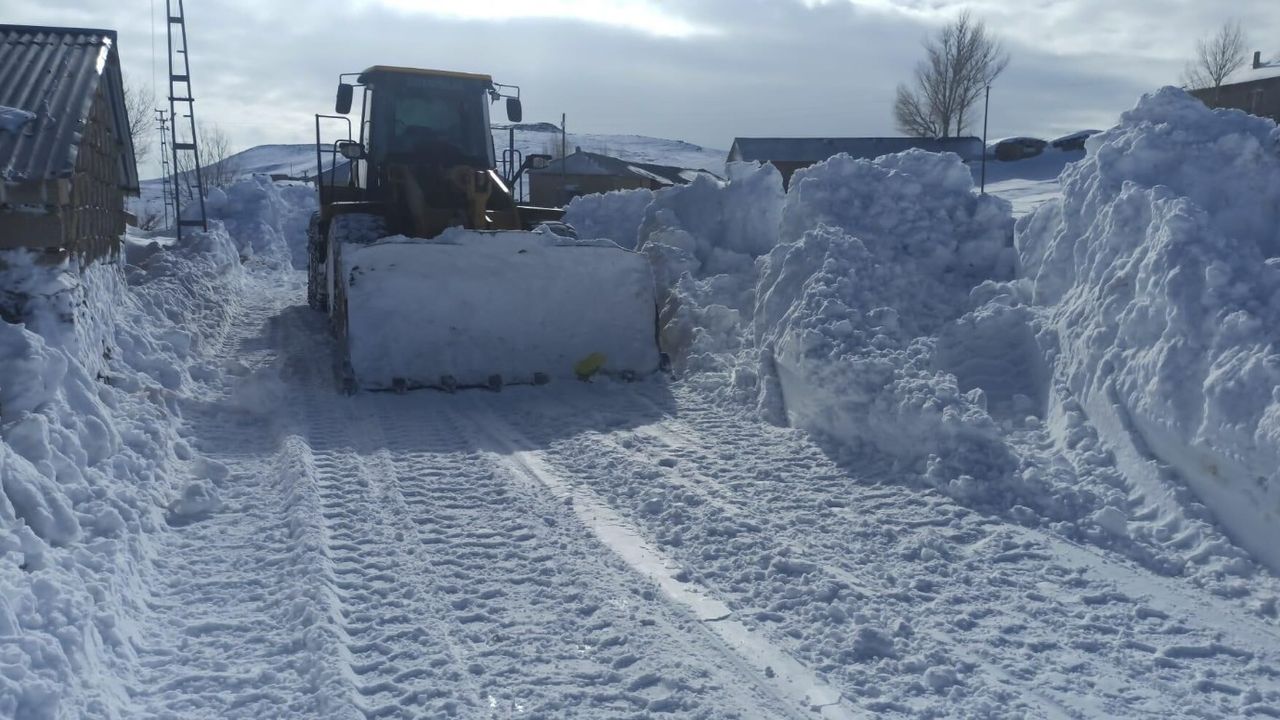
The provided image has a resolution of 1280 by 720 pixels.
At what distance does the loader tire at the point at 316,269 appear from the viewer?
38.8 ft

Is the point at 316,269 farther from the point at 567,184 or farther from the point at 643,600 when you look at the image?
the point at 567,184

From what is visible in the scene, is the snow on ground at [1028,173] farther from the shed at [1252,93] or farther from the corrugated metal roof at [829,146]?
the shed at [1252,93]

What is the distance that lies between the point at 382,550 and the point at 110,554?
1.08 metres

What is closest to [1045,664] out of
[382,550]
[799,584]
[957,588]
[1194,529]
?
[957,588]

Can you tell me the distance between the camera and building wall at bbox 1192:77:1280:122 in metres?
36.4

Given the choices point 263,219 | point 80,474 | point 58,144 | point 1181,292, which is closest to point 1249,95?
point 263,219

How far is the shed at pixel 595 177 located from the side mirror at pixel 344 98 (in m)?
27.8

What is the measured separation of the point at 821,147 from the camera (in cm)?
3741

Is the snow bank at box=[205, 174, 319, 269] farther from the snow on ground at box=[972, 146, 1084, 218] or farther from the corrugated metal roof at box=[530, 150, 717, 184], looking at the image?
the snow on ground at box=[972, 146, 1084, 218]

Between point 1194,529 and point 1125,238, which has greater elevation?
point 1125,238

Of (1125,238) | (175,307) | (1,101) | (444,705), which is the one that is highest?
(1,101)

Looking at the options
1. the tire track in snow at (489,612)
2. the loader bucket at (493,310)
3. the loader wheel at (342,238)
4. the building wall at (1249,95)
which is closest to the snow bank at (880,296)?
the loader bucket at (493,310)

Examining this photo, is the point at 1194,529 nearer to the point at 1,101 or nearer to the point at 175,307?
the point at 1,101

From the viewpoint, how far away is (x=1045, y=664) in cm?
327
